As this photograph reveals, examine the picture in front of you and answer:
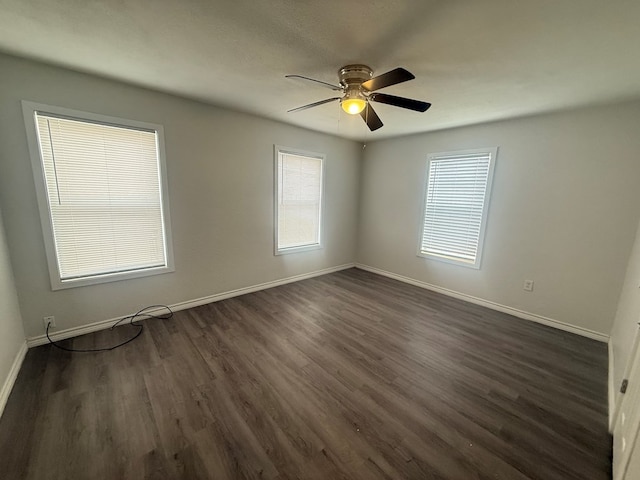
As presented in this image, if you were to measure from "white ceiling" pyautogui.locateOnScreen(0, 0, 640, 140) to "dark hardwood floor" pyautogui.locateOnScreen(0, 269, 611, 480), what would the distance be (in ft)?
7.87

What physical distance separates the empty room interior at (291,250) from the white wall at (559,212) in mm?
21

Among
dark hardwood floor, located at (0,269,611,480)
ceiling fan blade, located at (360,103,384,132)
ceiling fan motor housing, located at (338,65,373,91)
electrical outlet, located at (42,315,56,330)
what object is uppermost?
ceiling fan motor housing, located at (338,65,373,91)

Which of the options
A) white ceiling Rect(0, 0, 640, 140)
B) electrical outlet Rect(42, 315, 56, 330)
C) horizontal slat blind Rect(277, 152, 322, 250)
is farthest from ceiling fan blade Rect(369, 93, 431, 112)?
electrical outlet Rect(42, 315, 56, 330)

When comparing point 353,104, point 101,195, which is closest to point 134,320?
point 101,195

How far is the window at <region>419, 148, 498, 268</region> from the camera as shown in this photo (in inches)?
134

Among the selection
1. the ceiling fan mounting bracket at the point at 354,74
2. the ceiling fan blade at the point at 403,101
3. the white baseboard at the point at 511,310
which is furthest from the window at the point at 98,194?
the white baseboard at the point at 511,310

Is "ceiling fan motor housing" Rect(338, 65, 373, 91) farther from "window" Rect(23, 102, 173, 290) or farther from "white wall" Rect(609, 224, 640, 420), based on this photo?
"white wall" Rect(609, 224, 640, 420)

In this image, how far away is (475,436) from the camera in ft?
5.11

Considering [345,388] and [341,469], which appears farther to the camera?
[345,388]

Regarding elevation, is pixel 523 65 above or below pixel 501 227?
above

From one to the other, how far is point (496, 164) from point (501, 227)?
813 mm

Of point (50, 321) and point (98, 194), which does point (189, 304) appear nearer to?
point (50, 321)

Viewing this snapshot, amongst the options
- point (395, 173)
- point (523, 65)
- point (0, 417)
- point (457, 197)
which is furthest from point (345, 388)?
point (395, 173)

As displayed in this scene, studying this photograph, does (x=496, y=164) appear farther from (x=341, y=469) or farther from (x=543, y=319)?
(x=341, y=469)
